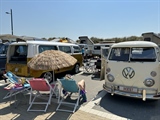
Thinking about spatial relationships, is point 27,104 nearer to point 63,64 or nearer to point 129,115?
point 63,64

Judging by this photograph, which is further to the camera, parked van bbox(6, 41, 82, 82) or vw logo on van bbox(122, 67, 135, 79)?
parked van bbox(6, 41, 82, 82)

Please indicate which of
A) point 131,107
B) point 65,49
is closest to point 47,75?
point 65,49

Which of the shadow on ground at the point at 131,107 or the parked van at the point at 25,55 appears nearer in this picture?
the shadow on ground at the point at 131,107

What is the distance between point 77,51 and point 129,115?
627cm

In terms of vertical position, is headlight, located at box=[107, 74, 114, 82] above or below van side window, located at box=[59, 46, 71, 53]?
below

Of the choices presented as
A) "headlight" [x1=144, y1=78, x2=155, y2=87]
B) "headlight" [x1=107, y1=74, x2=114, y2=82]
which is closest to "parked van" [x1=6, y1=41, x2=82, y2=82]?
"headlight" [x1=107, y1=74, x2=114, y2=82]

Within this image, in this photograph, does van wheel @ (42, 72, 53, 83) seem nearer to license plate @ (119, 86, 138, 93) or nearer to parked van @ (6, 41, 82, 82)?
parked van @ (6, 41, 82, 82)

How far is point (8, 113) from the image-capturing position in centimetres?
380

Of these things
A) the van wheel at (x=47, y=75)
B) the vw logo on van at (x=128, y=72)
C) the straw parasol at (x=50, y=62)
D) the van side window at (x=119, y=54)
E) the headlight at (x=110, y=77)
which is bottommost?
the van wheel at (x=47, y=75)

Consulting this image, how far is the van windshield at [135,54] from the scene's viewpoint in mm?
4379

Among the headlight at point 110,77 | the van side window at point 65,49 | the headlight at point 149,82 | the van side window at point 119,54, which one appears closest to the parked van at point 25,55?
the van side window at point 65,49

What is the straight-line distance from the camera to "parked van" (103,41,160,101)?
4.02 metres

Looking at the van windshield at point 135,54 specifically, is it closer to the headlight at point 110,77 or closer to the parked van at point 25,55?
the headlight at point 110,77

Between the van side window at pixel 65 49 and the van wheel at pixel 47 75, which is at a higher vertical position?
the van side window at pixel 65 49
